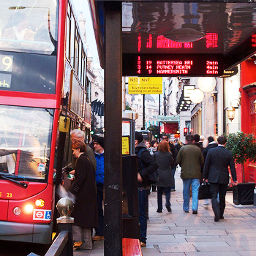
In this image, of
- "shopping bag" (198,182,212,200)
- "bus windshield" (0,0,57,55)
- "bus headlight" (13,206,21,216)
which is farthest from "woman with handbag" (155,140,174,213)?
"bus windshield" (0,0,57,55)

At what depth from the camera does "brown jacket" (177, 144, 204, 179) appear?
1163 cm

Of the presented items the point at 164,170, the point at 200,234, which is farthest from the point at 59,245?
the point at 164,170

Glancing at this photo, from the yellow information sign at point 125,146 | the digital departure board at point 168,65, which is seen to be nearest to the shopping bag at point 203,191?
the yellow information sign at point 125,146

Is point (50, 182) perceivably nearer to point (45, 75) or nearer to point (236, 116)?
point (45, 75)

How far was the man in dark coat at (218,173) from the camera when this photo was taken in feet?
33.9

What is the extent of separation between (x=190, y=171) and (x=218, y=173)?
1354 mm

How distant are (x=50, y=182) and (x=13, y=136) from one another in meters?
0.95

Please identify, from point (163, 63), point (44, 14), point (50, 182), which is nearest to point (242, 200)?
point (163, 63)

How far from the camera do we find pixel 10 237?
7.45m

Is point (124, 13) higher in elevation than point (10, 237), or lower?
higher

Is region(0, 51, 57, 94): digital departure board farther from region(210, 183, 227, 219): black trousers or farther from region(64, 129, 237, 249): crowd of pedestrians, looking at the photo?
region(210, 183, 227, 219): black trousers

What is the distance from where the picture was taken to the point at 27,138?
7809 millimetres

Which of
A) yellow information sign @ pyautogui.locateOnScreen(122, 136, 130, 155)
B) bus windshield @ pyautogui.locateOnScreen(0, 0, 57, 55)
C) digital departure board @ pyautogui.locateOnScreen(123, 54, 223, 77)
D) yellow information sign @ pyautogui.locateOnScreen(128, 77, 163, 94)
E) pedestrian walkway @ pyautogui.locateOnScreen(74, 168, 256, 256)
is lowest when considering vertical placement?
pedestrian walkway @ pyautogui.locateOnScreen(74, 168, 256, 256)

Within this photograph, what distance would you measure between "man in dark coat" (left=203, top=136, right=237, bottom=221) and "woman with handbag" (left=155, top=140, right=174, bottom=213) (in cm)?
138
